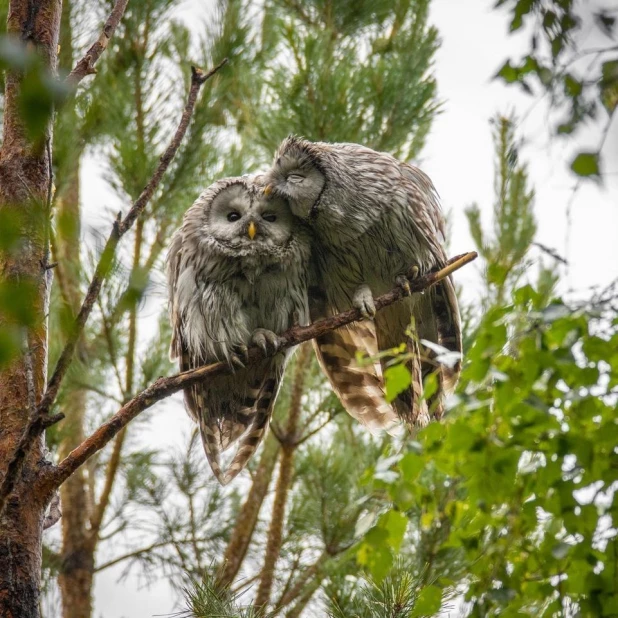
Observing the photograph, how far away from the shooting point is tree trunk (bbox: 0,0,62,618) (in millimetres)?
1677

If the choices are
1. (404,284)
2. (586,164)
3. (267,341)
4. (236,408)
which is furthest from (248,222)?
(586,164)

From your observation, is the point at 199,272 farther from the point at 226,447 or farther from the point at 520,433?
the point at 520,433

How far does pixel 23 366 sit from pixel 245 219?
107cm

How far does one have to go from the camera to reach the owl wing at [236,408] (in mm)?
2888

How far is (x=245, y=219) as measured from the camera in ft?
9.00

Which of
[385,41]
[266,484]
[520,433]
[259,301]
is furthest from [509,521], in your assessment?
[385,41]

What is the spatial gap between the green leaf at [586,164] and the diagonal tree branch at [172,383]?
97cm

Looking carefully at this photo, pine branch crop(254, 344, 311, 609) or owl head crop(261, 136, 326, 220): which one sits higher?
owl head crop(261, 136, 326, 220)

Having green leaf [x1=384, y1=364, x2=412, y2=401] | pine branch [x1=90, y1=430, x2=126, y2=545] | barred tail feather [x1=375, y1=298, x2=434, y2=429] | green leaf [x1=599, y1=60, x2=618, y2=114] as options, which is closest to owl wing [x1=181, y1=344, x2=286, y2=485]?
barred tail feather [x1=375, y1=298, x2=434, y2=429]

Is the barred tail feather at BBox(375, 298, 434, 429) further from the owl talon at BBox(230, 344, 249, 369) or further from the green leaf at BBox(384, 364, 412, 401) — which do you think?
the green leaf at BBox(384, 364, 412, 401)

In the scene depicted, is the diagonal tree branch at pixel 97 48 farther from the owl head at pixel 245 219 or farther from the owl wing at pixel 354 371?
the owl wing at pixel 354 371

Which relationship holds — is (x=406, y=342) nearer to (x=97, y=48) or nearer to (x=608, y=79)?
(x=97, y=48)

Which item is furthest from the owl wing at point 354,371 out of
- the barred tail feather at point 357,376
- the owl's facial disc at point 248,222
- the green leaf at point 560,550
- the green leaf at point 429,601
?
the green leaf at point 560,550

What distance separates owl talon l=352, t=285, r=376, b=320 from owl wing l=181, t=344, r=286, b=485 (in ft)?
1.18
